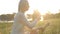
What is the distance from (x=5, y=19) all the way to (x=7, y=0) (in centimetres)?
17

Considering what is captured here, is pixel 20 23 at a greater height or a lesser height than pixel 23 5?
lesser

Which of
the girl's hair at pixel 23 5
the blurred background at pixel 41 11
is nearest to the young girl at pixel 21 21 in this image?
the girl's hair at pixel 23 5

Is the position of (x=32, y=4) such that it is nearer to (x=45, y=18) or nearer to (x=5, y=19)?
(x=45, y=18)

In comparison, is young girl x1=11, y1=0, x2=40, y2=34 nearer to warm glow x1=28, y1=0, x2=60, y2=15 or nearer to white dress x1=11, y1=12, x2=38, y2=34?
white dress x1=11, y1=12, x2=38, y2=34

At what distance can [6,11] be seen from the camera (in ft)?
3.61

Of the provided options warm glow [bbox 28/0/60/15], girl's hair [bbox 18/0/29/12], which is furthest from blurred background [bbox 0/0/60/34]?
girl's hair [bbox 18/0/29/12]

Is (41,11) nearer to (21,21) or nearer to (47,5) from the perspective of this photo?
(47,5)

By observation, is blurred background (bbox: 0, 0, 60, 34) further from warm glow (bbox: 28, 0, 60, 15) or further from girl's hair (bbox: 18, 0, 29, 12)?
girl's hair (bbox: 18, 0, 29, 12)

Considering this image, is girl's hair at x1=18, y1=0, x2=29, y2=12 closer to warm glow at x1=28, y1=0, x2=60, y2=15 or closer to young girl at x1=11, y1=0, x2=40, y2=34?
young girl at x1=11, y1=0, x2=40, y2=34

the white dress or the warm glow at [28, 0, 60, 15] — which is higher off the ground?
the warm glow at [28, 0, 60, 15]

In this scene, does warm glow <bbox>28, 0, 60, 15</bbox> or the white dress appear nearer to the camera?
the white dress

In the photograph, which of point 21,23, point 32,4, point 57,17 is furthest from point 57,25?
point 21,23

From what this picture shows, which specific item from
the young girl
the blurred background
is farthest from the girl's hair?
the blurred background

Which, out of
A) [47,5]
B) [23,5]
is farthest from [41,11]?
[23,5]
